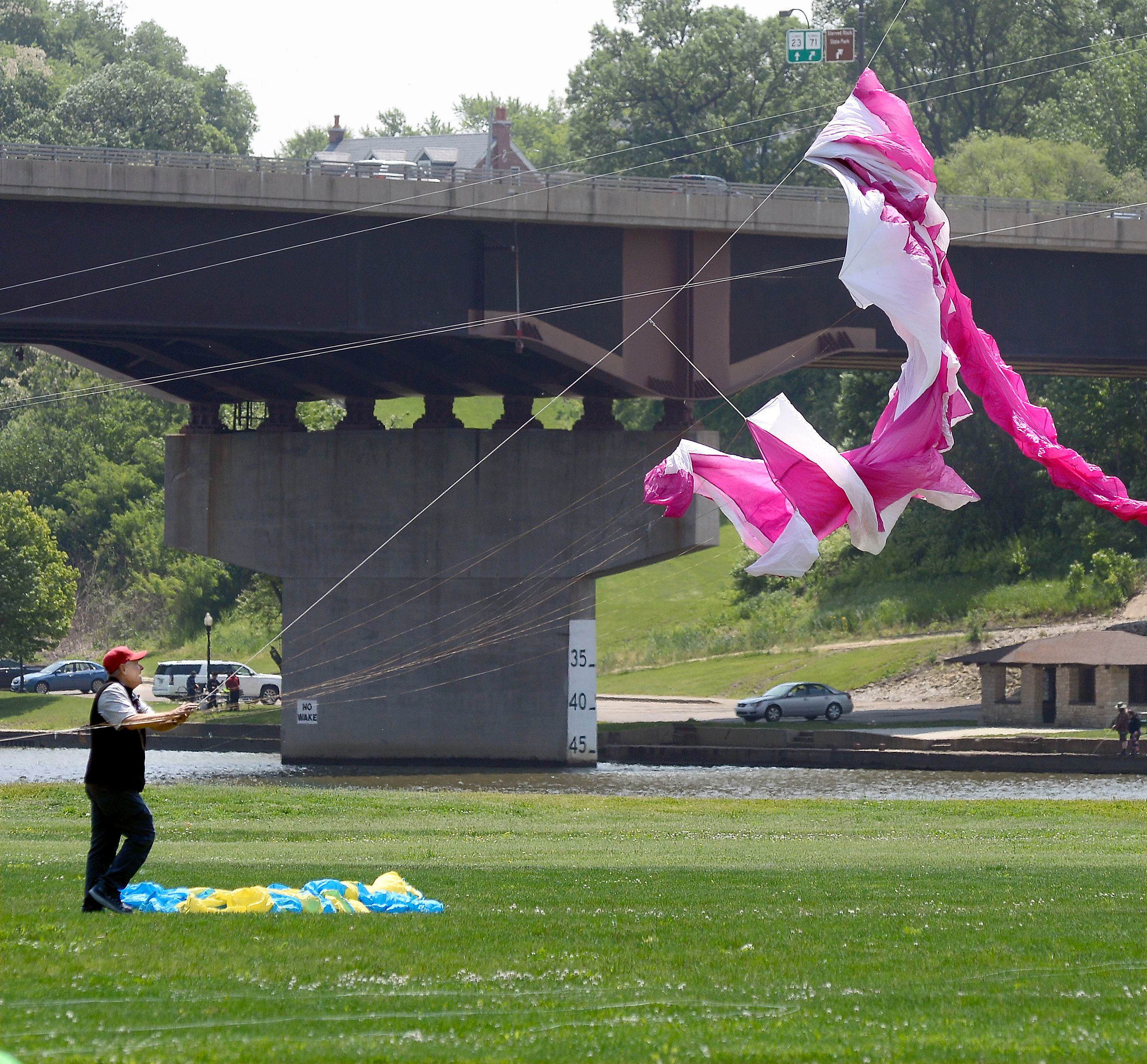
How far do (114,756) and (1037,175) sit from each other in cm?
9847

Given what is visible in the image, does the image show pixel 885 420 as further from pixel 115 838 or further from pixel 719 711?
pixel 719 711

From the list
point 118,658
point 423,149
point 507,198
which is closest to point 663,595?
point 507,198

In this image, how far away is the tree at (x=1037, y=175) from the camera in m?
102

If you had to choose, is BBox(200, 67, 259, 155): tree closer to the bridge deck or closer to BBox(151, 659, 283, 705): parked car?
BBox(151, 659, 283, 705): parked car

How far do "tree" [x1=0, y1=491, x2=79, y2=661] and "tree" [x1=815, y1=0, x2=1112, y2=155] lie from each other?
8100cm

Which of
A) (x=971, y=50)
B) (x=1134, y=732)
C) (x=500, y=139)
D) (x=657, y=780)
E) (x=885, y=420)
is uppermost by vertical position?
(x=971, y=50)

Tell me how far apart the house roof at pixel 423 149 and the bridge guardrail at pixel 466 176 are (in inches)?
4278

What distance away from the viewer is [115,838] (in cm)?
1408

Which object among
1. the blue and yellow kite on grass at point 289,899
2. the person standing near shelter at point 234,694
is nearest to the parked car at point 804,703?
the person standing near shelter at point 234,694

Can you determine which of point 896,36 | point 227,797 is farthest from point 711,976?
point 896,36

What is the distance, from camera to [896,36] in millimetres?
137750

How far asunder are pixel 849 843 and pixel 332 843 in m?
7.55

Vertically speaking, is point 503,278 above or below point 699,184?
below

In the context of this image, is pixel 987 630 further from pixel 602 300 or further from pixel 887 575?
pixel 602 300
